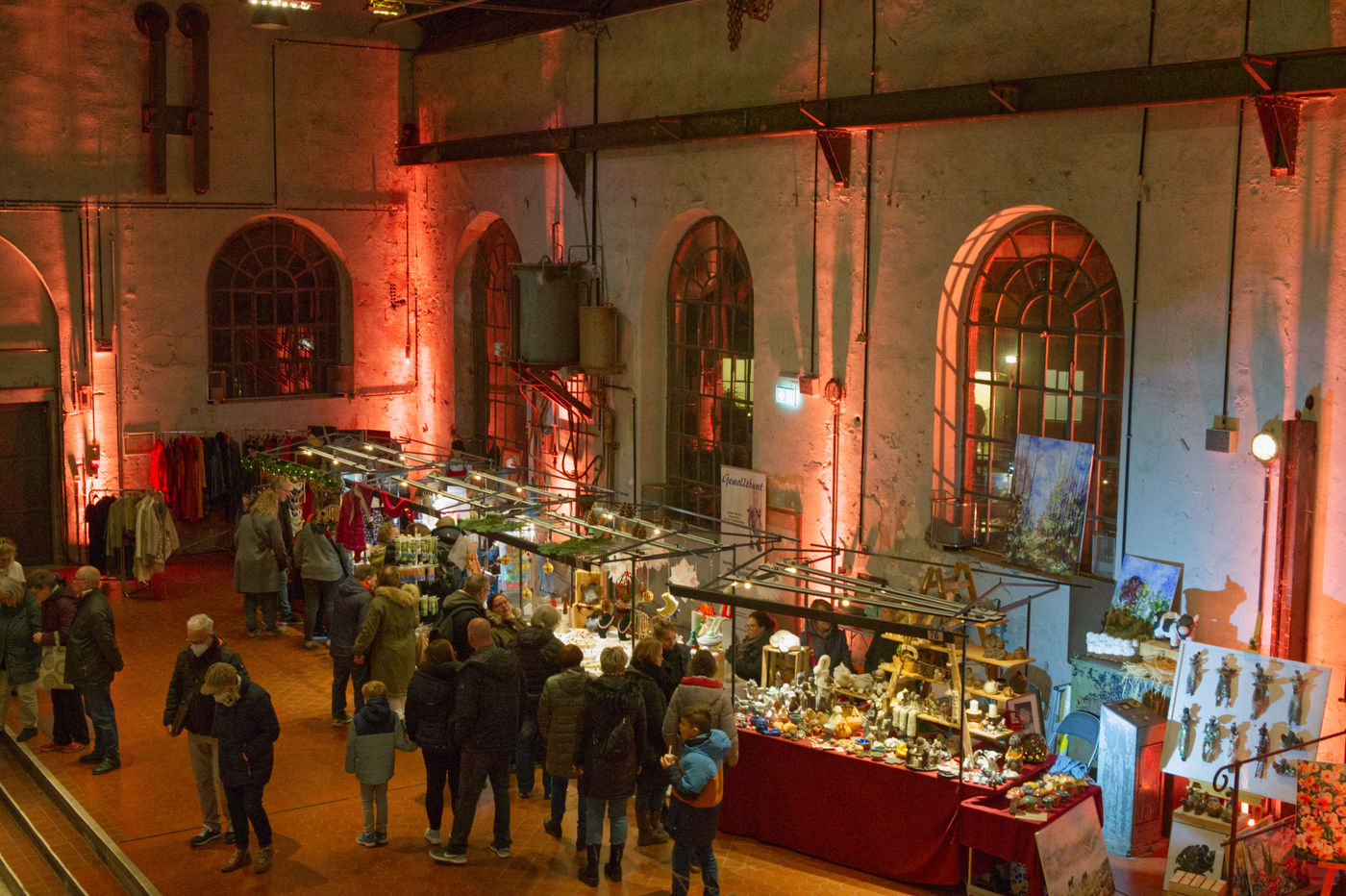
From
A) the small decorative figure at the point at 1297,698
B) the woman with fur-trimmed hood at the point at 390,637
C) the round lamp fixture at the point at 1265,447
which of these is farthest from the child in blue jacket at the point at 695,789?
the round lamp fixture at the point at 1265,447

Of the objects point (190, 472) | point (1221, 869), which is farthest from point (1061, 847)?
point (190, 472)

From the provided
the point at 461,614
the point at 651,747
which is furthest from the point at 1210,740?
the point at 461,614

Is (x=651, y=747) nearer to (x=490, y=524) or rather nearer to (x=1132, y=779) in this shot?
(x=1132, y=779)

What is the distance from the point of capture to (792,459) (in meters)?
13.6

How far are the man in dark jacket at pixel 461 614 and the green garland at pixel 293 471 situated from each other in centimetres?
422

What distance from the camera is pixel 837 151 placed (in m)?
12.7

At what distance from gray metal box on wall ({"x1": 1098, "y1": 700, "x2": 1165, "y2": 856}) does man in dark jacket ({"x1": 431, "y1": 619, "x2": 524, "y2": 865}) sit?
4.15m

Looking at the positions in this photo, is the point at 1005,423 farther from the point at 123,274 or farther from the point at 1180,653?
the point at 123,274

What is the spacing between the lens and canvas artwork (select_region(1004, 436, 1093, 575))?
10.9 meters

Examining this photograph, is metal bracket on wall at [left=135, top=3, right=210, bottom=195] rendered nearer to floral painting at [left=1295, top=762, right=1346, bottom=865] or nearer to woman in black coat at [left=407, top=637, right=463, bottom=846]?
woman in black coat at [left=407, top=637, right=463, bottom=846]

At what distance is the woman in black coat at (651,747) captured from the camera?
30.5 ft

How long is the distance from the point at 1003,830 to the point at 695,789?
77.7 inches

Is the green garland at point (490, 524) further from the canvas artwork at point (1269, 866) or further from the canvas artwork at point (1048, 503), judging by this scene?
the canvas artwork at point (1269, 866)

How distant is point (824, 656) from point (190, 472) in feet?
34.4
